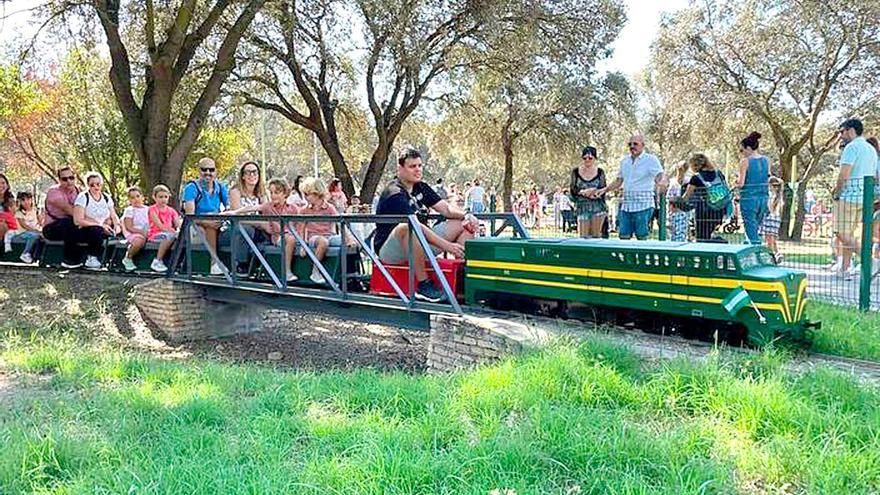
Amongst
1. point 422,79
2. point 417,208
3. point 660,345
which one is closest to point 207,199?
point 417,208

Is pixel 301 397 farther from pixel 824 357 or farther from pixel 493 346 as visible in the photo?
pixel 824 357

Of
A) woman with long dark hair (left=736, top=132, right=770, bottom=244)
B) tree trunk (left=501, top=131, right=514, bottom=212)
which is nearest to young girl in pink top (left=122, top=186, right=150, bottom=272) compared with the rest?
woman with long dark hair (left=736, top=132, right=770, bottom=244)

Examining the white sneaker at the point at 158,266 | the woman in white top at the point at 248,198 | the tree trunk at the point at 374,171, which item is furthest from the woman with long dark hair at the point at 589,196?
the tree trunk at the point at 374,171

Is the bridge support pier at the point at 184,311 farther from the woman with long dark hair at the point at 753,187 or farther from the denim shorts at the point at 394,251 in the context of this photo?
the woman with long dark hair at the point at 753,187

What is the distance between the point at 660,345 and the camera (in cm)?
509

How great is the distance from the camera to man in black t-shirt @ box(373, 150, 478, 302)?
681cm

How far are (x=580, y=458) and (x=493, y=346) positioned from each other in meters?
2.52

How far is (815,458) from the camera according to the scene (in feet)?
9.63

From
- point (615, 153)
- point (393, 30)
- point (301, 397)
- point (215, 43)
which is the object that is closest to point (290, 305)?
point (301, 397)

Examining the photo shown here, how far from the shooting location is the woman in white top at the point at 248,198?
29.5ft

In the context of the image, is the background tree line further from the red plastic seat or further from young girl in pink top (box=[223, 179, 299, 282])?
the red plastic seat

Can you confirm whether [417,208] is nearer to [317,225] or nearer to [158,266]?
[317,225]

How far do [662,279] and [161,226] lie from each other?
767cm

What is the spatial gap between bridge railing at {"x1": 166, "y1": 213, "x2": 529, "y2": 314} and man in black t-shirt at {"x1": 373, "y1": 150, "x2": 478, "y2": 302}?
0.12 metres
